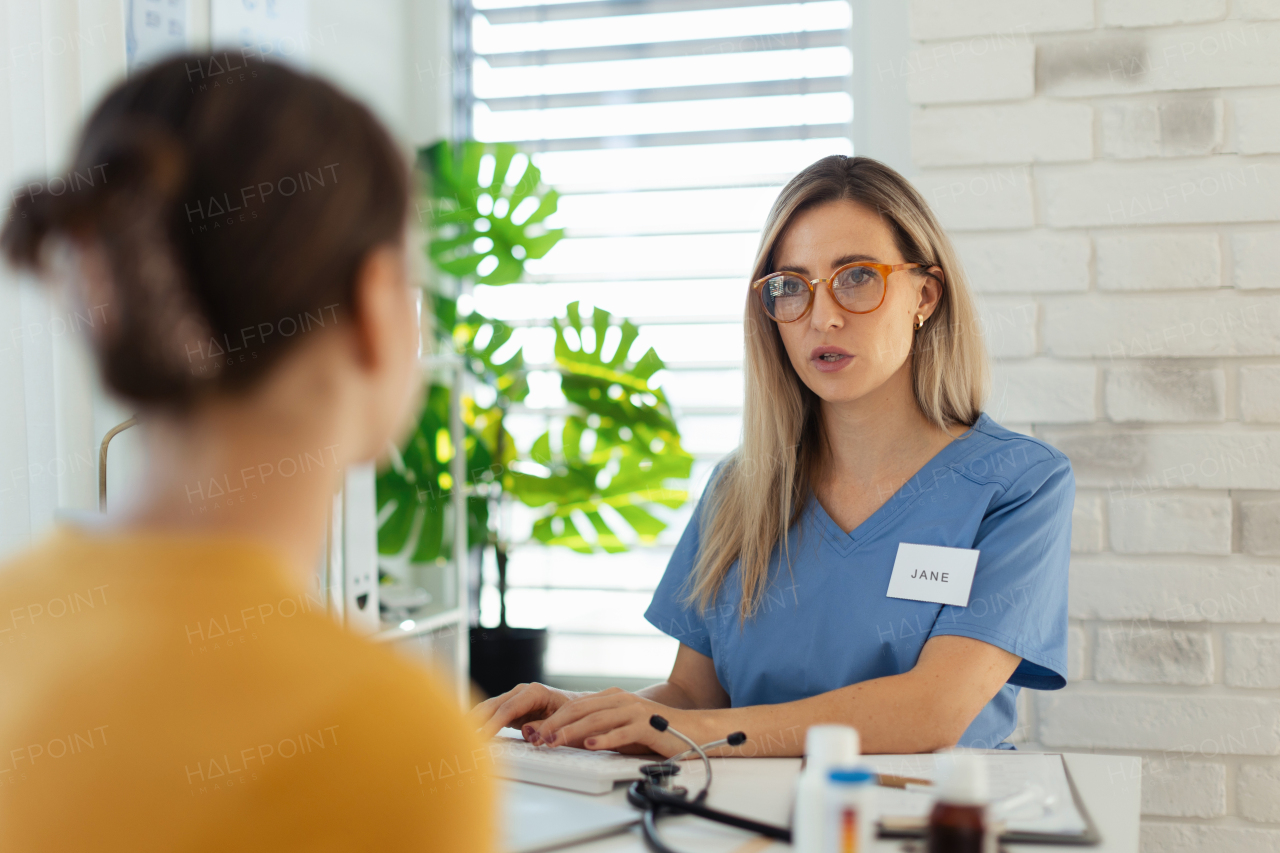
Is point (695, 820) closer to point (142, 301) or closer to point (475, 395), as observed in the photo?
point (142, 301)

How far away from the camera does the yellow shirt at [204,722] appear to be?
0.49 m

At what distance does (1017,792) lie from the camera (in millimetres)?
1012

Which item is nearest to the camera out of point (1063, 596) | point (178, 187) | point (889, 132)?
point (178, 187)

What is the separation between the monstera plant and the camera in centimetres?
225

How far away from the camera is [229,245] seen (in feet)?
1.79

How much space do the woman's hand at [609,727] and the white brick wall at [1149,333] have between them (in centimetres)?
95

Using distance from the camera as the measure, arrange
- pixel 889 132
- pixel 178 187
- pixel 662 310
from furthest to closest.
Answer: pixel 662 310 → pixel 889 132 → pixel 178 187

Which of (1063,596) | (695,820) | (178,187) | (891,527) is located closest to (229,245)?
(178,187)

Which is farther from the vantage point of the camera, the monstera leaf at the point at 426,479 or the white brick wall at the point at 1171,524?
the monstera leaf at the point at 426,479

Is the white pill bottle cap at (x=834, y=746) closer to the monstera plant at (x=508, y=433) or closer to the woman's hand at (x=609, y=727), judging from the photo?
the woman's hand at (x=609, y=727)

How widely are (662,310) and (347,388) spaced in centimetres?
191

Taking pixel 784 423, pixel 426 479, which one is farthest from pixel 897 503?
pixel 426 479

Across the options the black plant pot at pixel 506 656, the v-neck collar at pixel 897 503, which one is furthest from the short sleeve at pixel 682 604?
the black plant pot at pixel 506 656

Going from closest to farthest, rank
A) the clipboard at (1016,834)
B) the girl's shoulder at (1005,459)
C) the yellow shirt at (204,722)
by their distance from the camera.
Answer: the yellow shirt at (204,722)
the clipboard at (1016,834)
the girl's shoulder at (1005,459)
